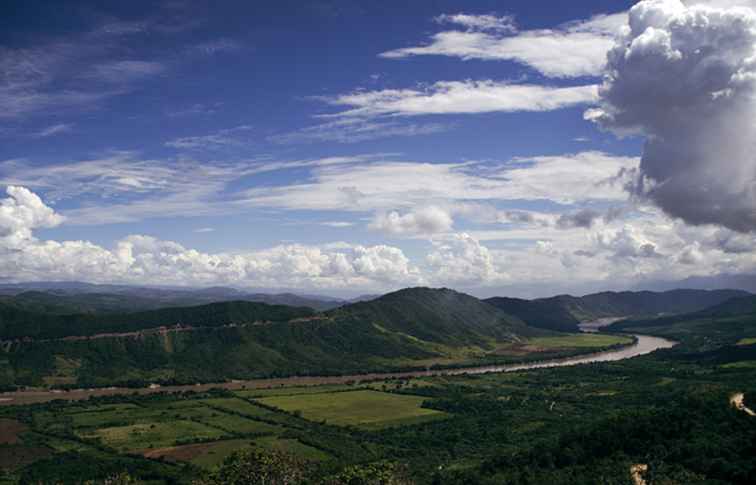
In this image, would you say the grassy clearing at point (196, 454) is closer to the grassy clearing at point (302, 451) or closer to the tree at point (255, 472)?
the grassy clearing at point (302, 451)

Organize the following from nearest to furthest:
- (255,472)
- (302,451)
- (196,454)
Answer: (255,472) → (196,454) → (302,451)

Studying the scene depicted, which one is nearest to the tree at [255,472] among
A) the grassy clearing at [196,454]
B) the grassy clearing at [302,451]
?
the grassy clearing at [302,451]

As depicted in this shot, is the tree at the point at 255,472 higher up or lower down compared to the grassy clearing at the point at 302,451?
higher up

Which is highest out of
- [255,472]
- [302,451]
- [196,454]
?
[255,472]

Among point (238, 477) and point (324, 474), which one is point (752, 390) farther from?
point (238, 477)

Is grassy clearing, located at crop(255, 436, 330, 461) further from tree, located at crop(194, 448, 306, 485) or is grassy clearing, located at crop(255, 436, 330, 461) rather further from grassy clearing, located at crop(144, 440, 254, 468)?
tree, located at crop(194, 448, 306, 485)

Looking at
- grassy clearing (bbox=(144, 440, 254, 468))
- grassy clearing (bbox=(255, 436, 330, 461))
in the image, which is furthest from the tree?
grassy clearing (bbox=(144, 440, 254, 468))

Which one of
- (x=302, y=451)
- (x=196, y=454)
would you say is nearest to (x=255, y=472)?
(x=302, y=451)

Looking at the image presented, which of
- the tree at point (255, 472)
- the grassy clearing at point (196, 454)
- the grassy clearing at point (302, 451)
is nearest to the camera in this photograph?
the tree at point (255, 472)

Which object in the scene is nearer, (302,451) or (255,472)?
(255,472)

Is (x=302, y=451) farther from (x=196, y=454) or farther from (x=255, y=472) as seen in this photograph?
(x=255, y=472)

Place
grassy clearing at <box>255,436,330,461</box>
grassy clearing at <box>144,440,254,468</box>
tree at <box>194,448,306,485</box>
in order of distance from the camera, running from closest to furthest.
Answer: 1. tree at <box>194,448,306,485</box>
2. grassy clearing at <box>144,440,254,468</box>
3. grassy clearing at <box>255,436,330,461</box>

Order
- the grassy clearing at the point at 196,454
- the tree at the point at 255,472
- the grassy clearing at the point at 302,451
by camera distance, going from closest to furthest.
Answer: the tree at the point at 255,472
the grassy clearing at the point at 196,454
the grassy clearing at the point at 302,451

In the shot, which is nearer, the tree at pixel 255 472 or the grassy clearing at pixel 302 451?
the tree at pixel 255 472
